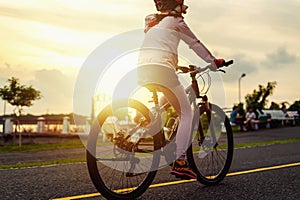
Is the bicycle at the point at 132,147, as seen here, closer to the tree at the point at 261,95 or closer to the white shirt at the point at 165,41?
the white shirt at the point at 165,41

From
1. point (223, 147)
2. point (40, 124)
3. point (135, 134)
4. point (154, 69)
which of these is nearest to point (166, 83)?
point (154, 69)

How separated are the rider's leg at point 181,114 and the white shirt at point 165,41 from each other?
280 mm

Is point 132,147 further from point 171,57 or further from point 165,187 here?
point 171,57

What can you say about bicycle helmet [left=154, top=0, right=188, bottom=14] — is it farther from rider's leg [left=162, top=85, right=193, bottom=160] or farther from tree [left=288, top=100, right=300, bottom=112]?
tree [left=288, top=100, right=300, bottom=112]

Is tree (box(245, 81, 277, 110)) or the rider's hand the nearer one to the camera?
the rider's hand

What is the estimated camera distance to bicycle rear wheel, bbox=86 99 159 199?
387 cm

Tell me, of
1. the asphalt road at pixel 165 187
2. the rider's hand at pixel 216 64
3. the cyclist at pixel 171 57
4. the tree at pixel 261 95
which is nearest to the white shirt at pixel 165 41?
the cyclist at pixel 171 57

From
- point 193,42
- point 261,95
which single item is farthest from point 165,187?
point 261,95

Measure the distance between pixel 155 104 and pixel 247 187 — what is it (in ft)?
4.65

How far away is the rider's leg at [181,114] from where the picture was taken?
176 inches

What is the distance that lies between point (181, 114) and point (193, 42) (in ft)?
2.51

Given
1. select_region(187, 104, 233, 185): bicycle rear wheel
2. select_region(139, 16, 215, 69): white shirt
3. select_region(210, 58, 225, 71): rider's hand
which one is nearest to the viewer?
select_region(139, 16, 215, 69): white shirt

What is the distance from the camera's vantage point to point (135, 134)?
165 inches

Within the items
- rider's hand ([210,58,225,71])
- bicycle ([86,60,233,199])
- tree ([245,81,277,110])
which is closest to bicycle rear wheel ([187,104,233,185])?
bicycle ([86,60,233,199])
